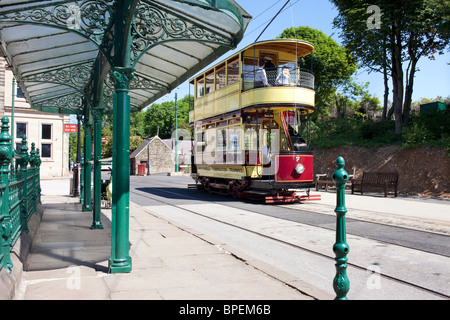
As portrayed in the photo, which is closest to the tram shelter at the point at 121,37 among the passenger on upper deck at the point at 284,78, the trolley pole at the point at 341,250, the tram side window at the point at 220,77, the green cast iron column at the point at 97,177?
the green cast iron column at the point at 97,177

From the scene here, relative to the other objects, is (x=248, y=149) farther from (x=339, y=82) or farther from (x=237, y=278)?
(x=339, y=82)

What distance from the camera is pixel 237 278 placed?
17.1 feet

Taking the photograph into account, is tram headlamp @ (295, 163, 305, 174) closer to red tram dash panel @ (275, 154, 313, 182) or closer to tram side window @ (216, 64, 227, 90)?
red tram dash panel @ (275, 154, 313, 182)

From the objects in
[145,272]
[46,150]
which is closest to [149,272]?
[145,272]

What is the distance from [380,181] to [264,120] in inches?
281

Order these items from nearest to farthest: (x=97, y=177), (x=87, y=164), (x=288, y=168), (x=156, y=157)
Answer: (x=97, y=177)
(x=87, y=164)
(x=288, y=168)
(x=156, y=157)

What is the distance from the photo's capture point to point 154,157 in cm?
6656

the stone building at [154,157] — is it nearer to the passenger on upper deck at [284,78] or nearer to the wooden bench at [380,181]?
the wooden bench at [380,181]

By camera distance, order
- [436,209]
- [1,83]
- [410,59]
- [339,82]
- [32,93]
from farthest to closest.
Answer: [339,82] < [410,59] < [1,83] < [436,209] < [32,93]

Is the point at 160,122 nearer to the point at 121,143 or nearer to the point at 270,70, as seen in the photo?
the point at 270,70

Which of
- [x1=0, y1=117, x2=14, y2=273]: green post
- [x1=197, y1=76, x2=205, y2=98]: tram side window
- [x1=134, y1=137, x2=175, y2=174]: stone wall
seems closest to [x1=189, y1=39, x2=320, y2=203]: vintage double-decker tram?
[x1=197, y1=76, x2=205, y2=98]: tram side window

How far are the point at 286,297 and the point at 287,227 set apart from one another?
5504 mm

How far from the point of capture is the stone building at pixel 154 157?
216ft
